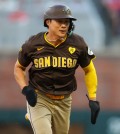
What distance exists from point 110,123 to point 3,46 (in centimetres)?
235

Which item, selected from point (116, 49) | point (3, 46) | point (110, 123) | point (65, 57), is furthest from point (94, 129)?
point (65, 57)

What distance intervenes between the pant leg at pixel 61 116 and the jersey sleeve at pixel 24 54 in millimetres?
480

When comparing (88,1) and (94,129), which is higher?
(88,1)

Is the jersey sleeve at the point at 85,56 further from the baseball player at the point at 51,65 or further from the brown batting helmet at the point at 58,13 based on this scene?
the brown batting helmet at the point at 58,13

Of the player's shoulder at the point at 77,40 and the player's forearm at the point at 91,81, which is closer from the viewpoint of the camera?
the player's shoulder at the point at 77,40

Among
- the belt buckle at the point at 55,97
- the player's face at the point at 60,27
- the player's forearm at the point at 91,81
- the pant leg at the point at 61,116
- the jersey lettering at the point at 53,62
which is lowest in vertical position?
the pant leg at the point at 61,116

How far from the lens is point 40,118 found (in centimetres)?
A: 593

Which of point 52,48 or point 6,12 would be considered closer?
point 52,48

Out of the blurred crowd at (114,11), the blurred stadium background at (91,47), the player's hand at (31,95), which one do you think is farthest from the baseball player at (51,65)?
the blurred crowd at (114,11)

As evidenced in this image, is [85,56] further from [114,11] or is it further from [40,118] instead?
[114,11]

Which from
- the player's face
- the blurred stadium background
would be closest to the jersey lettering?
the player's face

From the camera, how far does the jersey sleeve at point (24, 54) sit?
19.2ft

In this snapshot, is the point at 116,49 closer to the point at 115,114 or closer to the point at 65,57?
the point at 115,114

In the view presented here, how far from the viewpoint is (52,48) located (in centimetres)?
588
